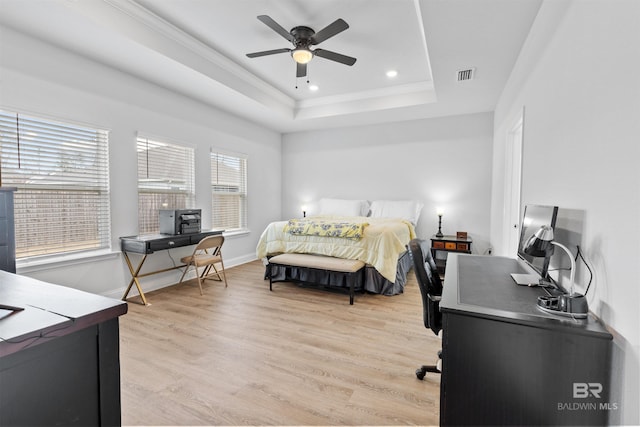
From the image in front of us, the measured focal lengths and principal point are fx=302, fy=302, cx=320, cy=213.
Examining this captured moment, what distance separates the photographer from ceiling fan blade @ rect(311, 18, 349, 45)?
2470 mm

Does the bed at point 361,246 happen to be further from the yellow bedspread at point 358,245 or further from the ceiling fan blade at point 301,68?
the ceiling fan blade at point 301,68

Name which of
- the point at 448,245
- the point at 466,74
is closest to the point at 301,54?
the point at 466,74

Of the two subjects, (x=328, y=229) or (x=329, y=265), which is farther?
Result: (x=328, y=229)

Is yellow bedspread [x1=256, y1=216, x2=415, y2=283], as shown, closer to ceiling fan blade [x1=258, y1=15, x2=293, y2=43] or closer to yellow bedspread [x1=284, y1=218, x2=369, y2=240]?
yellow bedspread [x1=284, y1=218, x2=369, y2=240]

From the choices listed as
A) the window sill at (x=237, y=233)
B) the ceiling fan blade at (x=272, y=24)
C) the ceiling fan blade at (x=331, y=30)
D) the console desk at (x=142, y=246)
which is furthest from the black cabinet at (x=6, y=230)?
the window sill at (x=237, y=233)

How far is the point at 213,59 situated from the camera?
3.58 meters

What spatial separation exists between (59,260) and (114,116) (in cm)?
163

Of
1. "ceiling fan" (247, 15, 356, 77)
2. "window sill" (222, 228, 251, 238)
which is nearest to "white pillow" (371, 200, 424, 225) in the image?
"window sill" (222, 228, 251, 238)

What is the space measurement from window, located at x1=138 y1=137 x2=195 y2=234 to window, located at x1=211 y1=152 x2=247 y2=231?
485 millimetres

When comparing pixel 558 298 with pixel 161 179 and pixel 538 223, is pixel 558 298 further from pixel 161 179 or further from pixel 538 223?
pixel 161 179

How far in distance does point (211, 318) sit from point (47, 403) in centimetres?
224

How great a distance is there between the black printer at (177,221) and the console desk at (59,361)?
277 cm

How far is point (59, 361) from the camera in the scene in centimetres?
84

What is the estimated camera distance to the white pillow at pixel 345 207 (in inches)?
215
